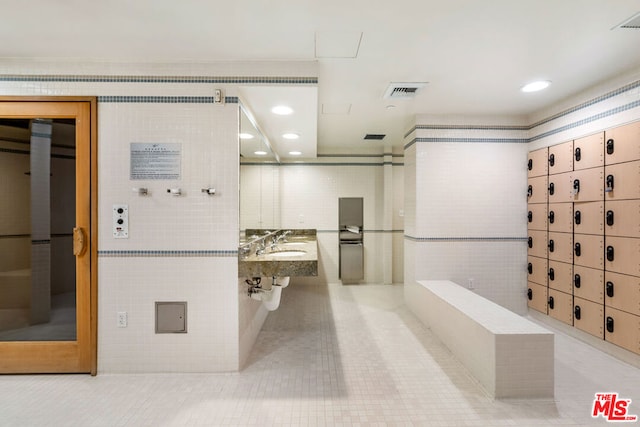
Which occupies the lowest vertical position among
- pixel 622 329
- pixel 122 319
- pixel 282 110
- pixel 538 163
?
pixel 622 329

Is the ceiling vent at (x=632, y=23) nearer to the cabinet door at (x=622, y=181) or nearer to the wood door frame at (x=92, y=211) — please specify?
the cabinet door at (x=622, y=181)

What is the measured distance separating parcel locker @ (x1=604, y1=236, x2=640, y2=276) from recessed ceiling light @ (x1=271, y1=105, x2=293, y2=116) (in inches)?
130

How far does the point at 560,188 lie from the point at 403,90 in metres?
2.11

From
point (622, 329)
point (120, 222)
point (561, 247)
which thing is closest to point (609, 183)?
point (561, 247)

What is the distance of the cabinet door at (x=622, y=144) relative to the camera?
2717 millimetres

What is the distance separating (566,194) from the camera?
3428 millimetres

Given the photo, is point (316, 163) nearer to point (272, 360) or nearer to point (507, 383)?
point (272, 360)

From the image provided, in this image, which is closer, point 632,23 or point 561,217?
point 632,23

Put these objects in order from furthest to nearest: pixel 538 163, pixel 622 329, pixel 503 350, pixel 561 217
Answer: pixel 538 163 < pixel 561 217 < pixel 622 329 < pixel 503 350

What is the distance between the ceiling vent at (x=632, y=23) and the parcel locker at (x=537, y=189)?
190cm

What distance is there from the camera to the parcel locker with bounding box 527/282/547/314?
12.3 feet

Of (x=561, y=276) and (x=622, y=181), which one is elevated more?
(x=622, y=181)

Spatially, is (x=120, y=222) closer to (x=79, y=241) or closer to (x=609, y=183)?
(x=79, y=241)
